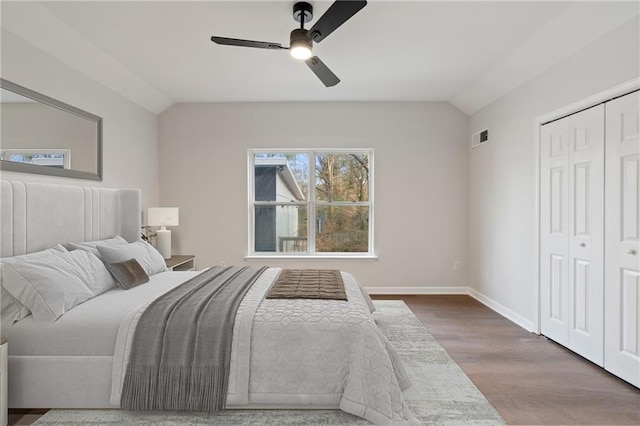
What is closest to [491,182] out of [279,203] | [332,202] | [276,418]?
[332,202]

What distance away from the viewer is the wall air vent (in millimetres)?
4387

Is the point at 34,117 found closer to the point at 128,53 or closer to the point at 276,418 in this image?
the point at 128,53

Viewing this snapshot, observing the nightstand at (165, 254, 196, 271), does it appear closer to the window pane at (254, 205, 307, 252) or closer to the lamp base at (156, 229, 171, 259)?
the lamp base at (156, 229, 171, 259)

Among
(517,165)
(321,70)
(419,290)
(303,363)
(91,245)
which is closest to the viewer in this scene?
(303,363)

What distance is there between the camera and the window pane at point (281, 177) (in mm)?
5023

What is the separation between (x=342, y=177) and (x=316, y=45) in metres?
2.11

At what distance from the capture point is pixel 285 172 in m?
5.04

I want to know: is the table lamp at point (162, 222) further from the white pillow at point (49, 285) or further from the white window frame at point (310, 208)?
the white pillow at point (49, 285)

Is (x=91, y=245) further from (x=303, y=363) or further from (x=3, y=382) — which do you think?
(x=303, y=363)

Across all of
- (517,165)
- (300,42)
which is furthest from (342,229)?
(300,42)

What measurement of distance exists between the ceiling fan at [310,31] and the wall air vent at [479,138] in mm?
2520

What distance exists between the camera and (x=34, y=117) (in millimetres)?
2791

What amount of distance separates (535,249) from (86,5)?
4292 millimetres

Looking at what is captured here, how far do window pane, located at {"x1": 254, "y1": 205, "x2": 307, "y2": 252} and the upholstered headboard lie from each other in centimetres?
171
